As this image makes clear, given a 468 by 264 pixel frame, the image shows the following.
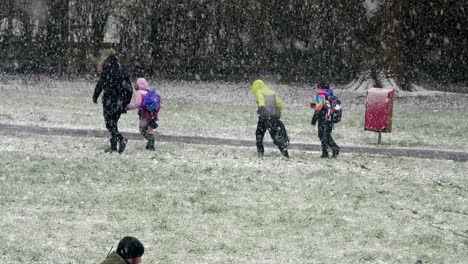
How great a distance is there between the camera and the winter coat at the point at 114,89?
1481 cm

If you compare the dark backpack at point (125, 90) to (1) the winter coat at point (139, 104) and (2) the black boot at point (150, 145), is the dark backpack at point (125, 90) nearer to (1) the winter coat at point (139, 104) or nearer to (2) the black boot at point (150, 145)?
(1) the winter coat at point (139, 104)

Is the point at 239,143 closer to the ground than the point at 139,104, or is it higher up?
closer to the ground

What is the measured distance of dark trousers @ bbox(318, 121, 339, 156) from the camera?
593 inches

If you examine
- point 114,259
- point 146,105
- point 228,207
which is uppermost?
point 146,105

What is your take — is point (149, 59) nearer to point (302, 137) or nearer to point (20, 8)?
point (20, 8)

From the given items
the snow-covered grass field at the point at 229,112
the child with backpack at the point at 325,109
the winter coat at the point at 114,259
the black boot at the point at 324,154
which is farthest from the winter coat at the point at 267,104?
the winter coat at the point at 114,259

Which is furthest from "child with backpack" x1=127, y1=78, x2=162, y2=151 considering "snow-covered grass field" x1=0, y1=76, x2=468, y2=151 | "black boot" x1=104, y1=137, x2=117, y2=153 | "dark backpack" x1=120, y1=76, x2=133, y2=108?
"snow-covered grass field" x1=0, y1=76, x2=468, y2=151

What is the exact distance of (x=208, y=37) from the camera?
3145 centimetres

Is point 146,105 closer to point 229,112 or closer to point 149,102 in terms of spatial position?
point 149,102

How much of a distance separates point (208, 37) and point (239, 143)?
1490cm

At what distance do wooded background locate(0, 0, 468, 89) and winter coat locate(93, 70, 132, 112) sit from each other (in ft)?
52.5

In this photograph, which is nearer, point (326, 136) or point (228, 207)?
point (228, 207)

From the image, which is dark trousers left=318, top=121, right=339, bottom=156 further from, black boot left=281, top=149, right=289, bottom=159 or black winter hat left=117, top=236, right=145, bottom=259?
black winter hat left=117, top=236, right=145, bottom=259

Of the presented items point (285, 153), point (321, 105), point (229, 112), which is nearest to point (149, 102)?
point (285, 153)
